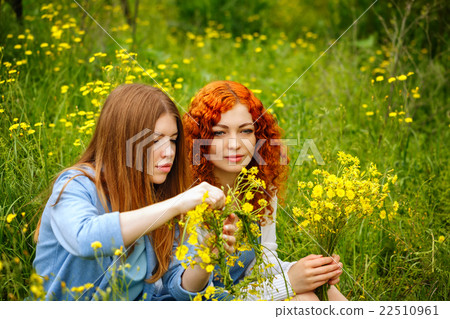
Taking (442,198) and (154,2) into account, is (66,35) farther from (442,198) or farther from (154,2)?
(154,2)

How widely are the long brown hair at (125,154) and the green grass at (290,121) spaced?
33 cm

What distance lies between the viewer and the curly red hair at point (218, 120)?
1902mm

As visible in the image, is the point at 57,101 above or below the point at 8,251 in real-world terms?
above

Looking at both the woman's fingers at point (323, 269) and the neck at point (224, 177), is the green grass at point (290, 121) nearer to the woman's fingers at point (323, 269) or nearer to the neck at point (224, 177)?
the woman's fingers at point (323, 269)

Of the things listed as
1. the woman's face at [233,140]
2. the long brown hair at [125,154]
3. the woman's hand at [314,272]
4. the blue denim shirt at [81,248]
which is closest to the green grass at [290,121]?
the blue denim shirt at [81,248]

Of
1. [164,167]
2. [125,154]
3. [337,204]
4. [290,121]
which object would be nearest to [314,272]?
[337,204]

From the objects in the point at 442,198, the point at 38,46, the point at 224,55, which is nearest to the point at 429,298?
the point at 442,198

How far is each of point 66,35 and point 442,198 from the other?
2497mm

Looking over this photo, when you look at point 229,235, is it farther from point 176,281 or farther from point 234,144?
point 234,144

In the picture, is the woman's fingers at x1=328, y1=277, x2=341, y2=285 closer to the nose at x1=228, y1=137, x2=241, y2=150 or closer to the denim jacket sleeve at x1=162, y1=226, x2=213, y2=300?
the denim jacket sleeve at x1=162, y1=226, x2=213, y2=300

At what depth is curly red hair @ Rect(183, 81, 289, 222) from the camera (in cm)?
190

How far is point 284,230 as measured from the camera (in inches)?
91.5

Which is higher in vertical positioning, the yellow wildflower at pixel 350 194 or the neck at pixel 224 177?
the yellow wildflower at pixel 350 194

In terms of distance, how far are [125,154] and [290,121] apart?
5.34ft
